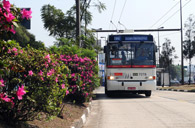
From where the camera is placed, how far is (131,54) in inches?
651

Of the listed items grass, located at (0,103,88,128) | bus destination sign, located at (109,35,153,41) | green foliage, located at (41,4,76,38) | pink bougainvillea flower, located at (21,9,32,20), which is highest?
green foliage, located at (41,4,76,38)

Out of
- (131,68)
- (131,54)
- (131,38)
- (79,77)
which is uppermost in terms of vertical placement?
(131,38)

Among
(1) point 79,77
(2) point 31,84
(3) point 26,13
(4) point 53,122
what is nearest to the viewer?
(3) point 26,13

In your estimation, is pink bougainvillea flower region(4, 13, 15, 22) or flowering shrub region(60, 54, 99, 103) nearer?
pink bougainvillea flower region(4, 13, 15, 22)

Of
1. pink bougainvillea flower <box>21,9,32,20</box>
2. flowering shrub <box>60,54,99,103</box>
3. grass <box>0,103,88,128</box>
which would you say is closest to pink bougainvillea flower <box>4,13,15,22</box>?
pink bougainvillea flower <box>21,9,32,20</box>

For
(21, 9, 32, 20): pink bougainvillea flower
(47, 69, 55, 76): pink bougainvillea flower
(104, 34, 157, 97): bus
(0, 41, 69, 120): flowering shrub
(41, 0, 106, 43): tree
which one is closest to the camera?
(21, 9, 32, 20): pink bougainvillea flower

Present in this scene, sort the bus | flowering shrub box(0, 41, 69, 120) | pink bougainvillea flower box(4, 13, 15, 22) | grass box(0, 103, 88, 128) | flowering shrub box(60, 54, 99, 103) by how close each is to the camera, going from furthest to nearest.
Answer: the bus → flowering shrub box(60, 54, 99, 103) → grass box(0, 103, 88, 128) → flowering shrub box(0, 41, 69, 120) → pink bougainvillea flower box(4, 13, 15, 22)

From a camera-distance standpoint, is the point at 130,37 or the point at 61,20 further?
the point at 61,20

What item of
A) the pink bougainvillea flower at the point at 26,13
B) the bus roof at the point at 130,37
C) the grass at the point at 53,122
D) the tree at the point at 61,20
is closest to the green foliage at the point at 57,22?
the tree at the point at 61,20

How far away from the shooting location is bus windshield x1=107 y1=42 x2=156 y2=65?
16484 millimetres

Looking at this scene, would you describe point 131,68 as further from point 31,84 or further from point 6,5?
point 6,5

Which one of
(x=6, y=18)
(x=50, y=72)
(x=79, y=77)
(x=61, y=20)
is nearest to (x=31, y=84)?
(x=50, y=72)

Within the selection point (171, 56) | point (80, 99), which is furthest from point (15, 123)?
point (171, 56)

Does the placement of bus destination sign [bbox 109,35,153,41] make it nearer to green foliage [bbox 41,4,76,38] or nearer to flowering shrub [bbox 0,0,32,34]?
green foliage [bbox 41,4,76,38]
